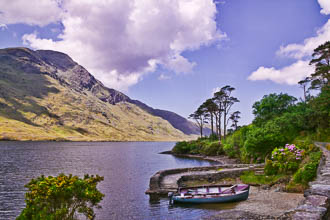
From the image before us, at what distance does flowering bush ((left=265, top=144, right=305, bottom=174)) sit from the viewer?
24.1m

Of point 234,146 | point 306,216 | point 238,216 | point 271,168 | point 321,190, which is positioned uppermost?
point 234,146

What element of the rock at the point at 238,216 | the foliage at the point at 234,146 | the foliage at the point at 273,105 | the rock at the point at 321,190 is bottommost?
the rock at the point at 238,216

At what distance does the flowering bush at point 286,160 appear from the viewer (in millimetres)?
24125

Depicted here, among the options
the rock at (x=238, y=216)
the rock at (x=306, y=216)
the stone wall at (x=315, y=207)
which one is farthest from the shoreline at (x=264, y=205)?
the rock at (x=306, y=216)

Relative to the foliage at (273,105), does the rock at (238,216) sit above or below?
below

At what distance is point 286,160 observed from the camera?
82.7 ft

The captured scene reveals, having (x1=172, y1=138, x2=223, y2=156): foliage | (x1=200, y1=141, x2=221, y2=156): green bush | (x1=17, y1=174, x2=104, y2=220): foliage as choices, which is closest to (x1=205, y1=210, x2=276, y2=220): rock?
(x1=17, y1=174, x2=104, y2=220): foliage

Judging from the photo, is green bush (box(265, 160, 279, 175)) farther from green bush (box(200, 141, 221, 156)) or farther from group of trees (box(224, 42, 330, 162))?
green bush (box(200, 141, 221, 156))

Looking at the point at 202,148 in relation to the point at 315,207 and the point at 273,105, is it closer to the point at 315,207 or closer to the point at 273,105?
the point at 273,105

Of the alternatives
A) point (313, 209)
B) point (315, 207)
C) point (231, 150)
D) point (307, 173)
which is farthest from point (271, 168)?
point (231, 150)

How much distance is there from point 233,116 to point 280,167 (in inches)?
2966

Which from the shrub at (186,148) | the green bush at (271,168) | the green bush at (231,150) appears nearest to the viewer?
the green bush at (271,168)

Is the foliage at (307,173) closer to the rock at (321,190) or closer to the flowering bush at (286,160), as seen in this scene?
the flowering bush at (286,160)

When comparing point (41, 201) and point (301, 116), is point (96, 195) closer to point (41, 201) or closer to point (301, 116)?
point (41, 201)
